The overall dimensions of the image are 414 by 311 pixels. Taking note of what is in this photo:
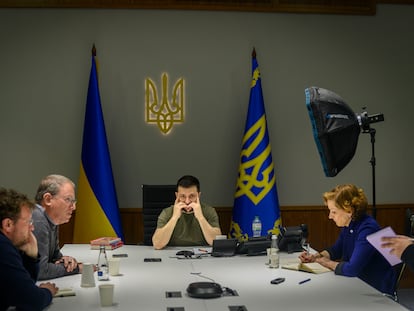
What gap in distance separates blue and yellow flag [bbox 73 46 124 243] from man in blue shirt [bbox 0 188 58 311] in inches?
105

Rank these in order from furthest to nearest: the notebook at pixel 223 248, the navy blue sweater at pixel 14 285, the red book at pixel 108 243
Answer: the red book at pixel 108 243, the notebook at pixel 223 248, the navy blue sweater at pixel 14 285

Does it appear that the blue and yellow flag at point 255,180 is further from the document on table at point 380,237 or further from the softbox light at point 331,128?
the document on table at point 380,237

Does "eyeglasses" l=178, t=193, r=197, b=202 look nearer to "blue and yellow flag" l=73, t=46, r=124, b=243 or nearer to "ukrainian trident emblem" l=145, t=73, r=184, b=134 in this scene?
"blue and yellow flag" l=73, t=46, r=124, b=243

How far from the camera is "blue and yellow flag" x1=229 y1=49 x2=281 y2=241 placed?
565cm

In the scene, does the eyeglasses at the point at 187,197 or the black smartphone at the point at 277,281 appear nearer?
the black smartphone at the point at 277,281

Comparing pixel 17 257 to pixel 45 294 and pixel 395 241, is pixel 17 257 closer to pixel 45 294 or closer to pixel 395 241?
pixel 45 294

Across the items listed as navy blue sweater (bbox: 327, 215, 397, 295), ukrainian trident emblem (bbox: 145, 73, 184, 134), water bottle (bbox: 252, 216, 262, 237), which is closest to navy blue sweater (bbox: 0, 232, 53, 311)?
navy blue sweater (bbox: 327, 215, 397, 295)

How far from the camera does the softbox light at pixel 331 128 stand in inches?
123

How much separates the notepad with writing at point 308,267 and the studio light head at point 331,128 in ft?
1.96

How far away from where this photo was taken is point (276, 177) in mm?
6023

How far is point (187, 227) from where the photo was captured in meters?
4.62

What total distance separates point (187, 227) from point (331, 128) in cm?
185

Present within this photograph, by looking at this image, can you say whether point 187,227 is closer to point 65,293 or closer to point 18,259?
point 65,293

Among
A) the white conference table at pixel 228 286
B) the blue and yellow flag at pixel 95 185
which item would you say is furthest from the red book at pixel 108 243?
the blue and yellow flag at pixel 95 185
